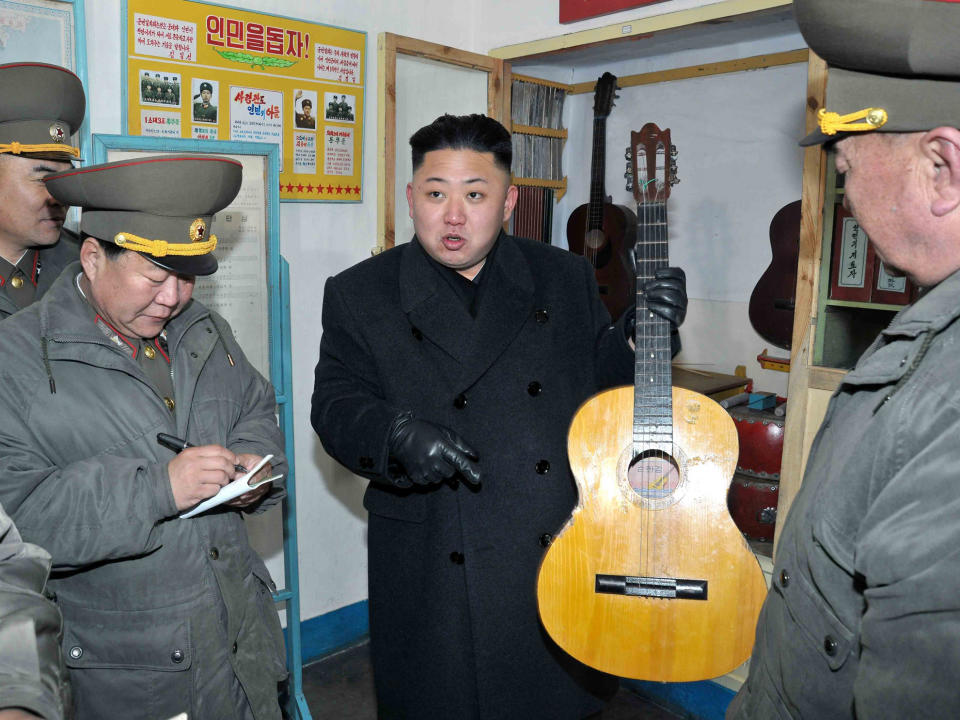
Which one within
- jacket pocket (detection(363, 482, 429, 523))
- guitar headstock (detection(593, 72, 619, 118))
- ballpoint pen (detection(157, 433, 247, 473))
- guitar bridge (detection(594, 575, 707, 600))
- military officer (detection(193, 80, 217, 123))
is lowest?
guitar bridge (detection(594, 575, 707, 600))

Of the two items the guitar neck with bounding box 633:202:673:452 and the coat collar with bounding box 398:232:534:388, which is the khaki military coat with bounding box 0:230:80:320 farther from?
the guitar neck with bounding box 633:202:673:452

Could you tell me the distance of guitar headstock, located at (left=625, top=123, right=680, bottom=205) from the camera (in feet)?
6.25

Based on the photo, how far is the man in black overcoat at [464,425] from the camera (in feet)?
6.24

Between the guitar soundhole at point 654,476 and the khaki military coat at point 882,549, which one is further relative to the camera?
the guitar soundhole at point 654,476

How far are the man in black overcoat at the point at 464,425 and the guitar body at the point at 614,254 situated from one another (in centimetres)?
156

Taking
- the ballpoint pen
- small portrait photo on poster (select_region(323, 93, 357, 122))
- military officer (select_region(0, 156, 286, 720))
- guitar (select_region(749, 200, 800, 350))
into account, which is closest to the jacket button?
military officer (select_region(0, 156, 286, 720))

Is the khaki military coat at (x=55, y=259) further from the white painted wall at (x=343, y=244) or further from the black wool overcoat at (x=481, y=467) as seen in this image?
the white painted wall at (x=343, y=244)

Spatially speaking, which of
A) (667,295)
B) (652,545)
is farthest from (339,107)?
(652,545)

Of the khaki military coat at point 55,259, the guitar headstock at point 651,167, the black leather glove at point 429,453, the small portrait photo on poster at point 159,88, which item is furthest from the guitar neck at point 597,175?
the khaki military coat at point 55,259

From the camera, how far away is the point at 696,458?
5.80 ft

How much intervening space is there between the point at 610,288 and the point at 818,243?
1.30 metres

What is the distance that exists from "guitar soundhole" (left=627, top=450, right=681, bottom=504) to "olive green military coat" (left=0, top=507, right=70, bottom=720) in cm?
122

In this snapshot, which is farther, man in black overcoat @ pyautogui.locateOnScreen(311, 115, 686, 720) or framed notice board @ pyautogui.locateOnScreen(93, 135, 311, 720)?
framed notice board @ pyautogui.locateOnScreen(93, 135, 311, 720)

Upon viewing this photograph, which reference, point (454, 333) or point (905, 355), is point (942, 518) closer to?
point (905, 355)
